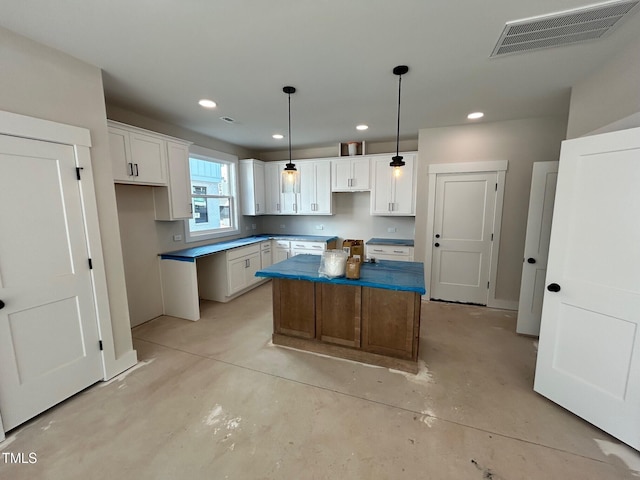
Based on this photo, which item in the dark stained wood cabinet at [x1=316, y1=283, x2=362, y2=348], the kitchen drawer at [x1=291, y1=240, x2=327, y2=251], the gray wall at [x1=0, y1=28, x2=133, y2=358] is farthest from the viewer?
the kitchen drawer at [x1=291, y1=240, x2=327, y2=251]

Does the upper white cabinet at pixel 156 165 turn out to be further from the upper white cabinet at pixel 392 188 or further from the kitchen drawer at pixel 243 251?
the upper white cabinet at pixel 392 188

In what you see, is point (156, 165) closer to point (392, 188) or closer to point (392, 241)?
point (392, 188)

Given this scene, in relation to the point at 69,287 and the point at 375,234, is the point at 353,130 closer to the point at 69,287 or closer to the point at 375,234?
the point at 375,234

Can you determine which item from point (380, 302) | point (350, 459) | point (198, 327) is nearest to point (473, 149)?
point (380, 302)

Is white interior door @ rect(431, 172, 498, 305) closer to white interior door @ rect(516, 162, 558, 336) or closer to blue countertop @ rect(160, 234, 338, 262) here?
white interior door @ rect(516, 162, 558, 336)

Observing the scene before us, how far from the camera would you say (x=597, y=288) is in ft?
5.82

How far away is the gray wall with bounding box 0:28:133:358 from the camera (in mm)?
1738

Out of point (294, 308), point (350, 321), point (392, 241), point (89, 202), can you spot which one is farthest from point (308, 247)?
point (89, 202)

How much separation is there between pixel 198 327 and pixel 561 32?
4420 mm

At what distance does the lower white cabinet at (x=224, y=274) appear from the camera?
163 inches

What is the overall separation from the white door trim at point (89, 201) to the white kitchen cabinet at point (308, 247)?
3.09 meters

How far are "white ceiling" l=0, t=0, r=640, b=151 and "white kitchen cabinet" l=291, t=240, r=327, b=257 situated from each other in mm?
2394

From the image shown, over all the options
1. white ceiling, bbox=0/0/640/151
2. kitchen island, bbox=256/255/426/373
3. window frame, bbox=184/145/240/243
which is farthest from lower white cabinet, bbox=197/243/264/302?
white ceiling, bbox=0/0/640/151

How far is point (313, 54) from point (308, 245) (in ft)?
11.3
